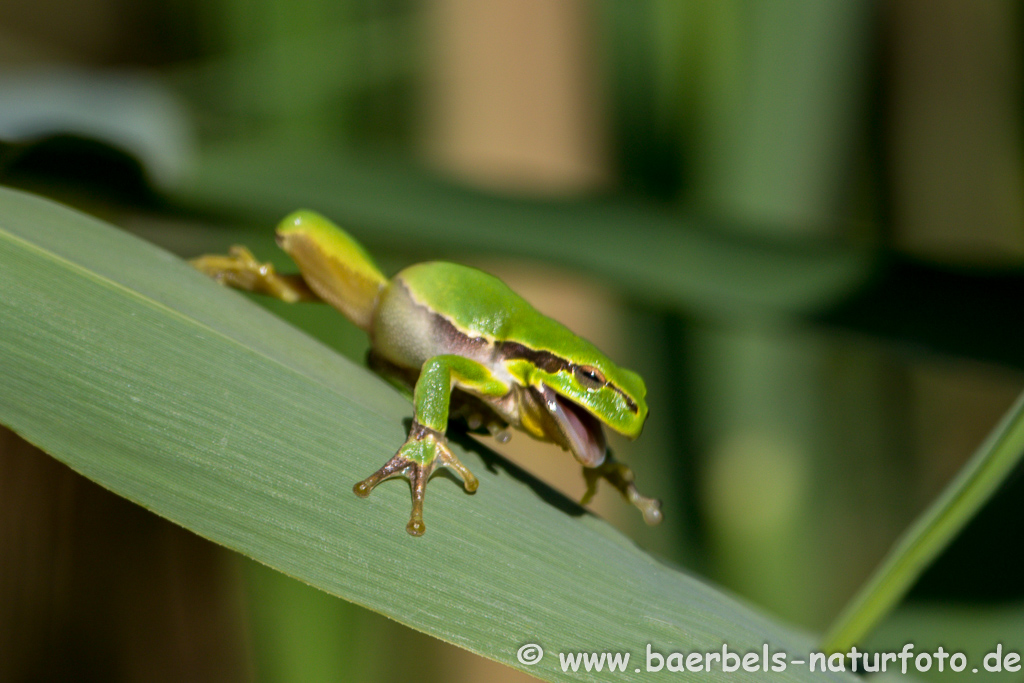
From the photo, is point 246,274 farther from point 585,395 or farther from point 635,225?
point 635,225

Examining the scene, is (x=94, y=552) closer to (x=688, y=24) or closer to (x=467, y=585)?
(x=467, y=585)

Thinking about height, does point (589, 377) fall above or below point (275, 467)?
below

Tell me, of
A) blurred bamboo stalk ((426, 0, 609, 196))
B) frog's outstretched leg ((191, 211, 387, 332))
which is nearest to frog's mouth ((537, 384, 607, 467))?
frog's outstretched leg ((191, 211, 387, 332))

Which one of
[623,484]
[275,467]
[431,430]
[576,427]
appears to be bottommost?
[623,484]

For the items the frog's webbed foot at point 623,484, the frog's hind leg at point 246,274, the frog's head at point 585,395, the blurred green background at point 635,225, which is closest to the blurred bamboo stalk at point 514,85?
the blurred green background at point 635,225

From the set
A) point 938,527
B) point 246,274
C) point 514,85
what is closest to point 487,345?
point 246,274

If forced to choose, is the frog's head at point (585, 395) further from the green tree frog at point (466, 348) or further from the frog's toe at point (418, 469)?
the frog's toe at point (418, 469)

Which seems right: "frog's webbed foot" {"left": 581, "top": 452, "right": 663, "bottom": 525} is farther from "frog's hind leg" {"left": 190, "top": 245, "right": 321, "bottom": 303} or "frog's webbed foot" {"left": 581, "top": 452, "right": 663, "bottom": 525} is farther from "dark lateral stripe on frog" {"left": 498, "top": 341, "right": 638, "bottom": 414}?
"frog's hind leg" {"left": 190, "top": 245, "right": 321, "bottom": 303}
